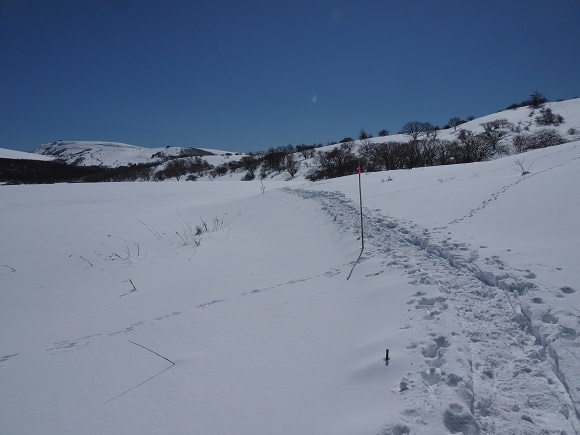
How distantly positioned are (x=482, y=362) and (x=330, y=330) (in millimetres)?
1712

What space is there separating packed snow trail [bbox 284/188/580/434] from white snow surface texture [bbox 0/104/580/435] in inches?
0.5

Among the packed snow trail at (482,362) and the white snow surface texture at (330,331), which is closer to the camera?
the packed snow trail at (482,362)

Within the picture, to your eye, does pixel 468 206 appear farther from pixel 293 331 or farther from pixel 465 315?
pixel 293 331

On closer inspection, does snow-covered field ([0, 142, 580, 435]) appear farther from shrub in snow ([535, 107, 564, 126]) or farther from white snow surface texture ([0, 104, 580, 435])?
shrub in snow ([535, 107, 564, 126])

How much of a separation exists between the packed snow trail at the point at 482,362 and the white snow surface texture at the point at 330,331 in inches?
0.5

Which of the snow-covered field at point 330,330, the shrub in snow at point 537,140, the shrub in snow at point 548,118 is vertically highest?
the shrub in snow at point 548,118

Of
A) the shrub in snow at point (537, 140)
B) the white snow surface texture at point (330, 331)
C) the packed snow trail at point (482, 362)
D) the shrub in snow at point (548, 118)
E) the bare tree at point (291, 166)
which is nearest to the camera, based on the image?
the packed snow trail at point (482, 362)

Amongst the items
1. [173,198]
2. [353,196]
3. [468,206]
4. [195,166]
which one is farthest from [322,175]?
[195,166]

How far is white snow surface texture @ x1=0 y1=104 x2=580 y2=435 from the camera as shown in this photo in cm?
245

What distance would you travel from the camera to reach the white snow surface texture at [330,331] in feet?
8.02

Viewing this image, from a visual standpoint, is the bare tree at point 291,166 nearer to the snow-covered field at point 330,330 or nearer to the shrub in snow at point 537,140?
the shrub in snow at point 537,140

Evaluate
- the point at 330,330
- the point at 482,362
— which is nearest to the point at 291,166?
the point at 330,330

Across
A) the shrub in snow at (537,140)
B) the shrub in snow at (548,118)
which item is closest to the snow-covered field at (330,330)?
the shrub in snow at (537,140)

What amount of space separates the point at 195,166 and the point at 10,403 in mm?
108340
